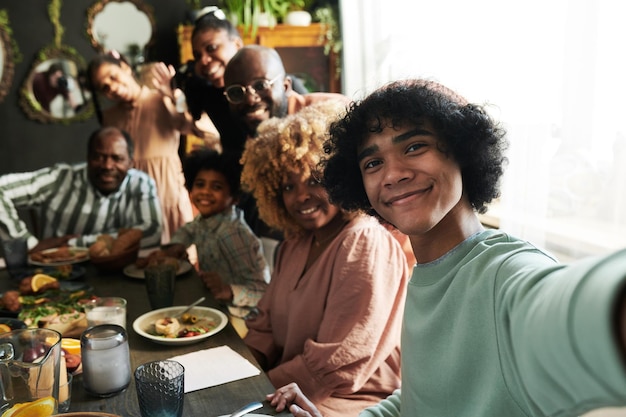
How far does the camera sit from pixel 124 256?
2320mm

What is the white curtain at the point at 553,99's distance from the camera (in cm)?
163

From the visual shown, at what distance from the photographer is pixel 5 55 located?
16.2ft

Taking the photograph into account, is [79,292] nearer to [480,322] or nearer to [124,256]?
[124,256]

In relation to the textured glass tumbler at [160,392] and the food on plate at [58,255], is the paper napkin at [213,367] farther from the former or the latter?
the food on plate at [58,255]

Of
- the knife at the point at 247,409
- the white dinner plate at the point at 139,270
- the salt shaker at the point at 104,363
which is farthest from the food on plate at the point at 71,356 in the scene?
the white dinner plate at the point at 139,270

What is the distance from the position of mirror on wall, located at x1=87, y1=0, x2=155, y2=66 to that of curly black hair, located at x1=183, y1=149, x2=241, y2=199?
2.84 meters

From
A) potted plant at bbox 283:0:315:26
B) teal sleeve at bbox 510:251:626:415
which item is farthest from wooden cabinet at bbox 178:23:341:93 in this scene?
teal sleeve at bbox 510:251:626:415

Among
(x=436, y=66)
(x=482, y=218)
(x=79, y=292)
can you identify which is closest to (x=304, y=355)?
(x=79, y=292)

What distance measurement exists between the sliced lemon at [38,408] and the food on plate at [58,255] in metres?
1.53

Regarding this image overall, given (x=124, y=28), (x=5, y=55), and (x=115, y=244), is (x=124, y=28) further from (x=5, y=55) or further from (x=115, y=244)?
(x=115, y=244)

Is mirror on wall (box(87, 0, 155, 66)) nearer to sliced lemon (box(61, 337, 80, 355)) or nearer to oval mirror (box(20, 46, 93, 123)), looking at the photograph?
oval mirror (box(20, 46, 93, 123))

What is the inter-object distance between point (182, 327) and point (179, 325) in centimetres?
1

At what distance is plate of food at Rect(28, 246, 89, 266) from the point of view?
2.42 metres

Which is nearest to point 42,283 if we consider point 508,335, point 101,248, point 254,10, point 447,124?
point 101,248
